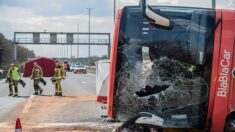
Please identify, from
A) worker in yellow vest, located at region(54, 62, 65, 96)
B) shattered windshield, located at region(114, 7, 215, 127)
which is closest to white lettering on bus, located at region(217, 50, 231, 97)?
shattered windshield, located at region(114, 7, 215, 127)

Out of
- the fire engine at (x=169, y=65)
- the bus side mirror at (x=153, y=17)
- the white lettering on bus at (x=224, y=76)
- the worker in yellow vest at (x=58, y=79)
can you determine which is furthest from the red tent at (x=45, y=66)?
the white lettering on bus at (x=224, y=76)

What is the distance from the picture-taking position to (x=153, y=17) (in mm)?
8688

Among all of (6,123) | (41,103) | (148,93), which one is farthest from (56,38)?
(148,93)

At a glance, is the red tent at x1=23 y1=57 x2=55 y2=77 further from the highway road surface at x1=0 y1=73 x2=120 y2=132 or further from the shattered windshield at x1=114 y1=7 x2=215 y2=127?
the shattered windshield at x1=114 y1=7 x2=215 y2=127

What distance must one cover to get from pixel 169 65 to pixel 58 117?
8.10 metres

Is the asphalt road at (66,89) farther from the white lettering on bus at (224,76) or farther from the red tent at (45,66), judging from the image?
the white lettering on bus at (224,76)

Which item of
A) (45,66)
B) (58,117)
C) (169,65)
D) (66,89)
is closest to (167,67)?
(169,65)

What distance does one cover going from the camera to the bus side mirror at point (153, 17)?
28.3 feet

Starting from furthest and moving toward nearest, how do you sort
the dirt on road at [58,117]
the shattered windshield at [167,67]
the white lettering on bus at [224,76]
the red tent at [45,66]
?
the red tent at [45,66], the dirt on road at [58,117], the shattered windshield at [167,67], the white lettering on bus at [224,76]

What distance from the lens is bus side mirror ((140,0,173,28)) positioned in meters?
8.62

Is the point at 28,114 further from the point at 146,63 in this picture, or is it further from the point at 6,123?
the point at 146,63

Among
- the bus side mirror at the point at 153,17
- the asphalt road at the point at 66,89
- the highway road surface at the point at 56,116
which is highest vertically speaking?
the bus side mirror at the point at 153,17

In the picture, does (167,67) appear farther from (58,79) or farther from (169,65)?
(58,79)

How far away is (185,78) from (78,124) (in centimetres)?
599
